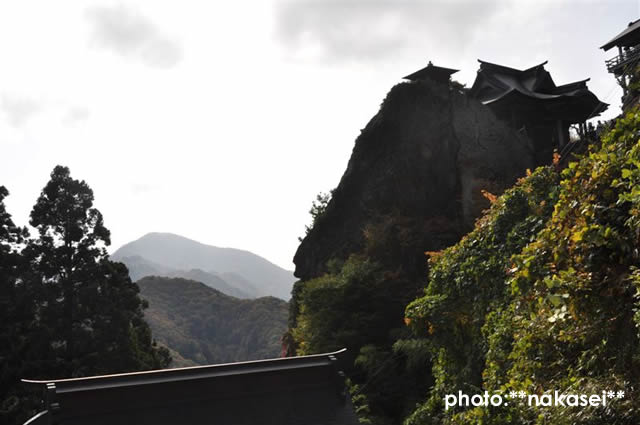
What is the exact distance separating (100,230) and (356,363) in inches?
546

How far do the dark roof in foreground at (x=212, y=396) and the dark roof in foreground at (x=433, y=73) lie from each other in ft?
69.3

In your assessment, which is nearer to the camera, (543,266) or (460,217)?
(543,266)

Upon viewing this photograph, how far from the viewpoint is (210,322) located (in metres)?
69.1

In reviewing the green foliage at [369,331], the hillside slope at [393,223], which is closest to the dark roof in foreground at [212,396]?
the hillside slope at [393,223]

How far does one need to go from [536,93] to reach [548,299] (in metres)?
26.6

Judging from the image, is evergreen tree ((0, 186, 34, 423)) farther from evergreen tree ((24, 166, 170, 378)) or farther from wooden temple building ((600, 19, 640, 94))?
wooden temple building ((600, 19, 640, 94))

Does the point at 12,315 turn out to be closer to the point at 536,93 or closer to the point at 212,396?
the point at 212,396

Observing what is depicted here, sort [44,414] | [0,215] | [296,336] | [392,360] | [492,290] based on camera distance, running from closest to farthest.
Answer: [44,414] < [492,290] < [392,360] < [296,336] < [0,215]

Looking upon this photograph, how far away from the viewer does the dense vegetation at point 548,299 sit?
4195mm

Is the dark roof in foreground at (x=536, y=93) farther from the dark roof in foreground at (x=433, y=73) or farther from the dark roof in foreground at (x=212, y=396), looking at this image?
the dark roof in foreground at (x=212, y=396)

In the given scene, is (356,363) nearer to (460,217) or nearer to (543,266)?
(460,217)

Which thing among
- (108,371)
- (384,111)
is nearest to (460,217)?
(384,111)

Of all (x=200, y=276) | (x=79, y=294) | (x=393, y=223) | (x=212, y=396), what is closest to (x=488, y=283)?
(x=212, y=396)

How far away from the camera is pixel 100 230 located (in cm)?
2380
